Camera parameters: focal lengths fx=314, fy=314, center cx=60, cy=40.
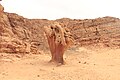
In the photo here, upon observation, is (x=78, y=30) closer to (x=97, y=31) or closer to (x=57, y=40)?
(x=97, y=31)

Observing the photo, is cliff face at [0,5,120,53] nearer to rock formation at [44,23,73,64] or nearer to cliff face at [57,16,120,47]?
Answer: cliff face at [57,16,120,47]

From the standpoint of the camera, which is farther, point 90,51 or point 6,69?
point 90,51

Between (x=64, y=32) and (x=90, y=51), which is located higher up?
(x=64, y=32)

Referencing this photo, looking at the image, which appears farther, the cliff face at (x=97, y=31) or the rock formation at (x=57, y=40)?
the cliff face at (x=97, y=31)

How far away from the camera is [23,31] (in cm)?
3569

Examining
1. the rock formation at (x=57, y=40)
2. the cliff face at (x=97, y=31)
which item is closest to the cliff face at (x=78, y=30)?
the cliff face at (x=97, y=31)

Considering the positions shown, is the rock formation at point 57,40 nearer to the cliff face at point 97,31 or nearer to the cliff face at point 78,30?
the cliff face at point 78,30

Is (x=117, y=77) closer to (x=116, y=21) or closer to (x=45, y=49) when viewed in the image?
(x=45, y=49)

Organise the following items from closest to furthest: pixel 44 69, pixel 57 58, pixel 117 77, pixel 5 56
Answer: pixel 117 77, pixel 44 69, pixel 57 58, pixel 5 56

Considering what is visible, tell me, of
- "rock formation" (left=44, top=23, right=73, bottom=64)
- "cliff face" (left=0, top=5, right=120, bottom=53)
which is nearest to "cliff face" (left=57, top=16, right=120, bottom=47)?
"cliff face" (left=0, top=5, right=120, bottom=53)

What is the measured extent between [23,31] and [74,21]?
36.8 ft

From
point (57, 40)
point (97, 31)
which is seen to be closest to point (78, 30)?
point (97, 31)

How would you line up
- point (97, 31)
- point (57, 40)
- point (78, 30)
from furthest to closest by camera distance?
point (78, 30), point (97, 31), point (57, 40)

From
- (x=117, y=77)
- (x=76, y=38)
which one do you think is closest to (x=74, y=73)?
(x=117, y=77)
